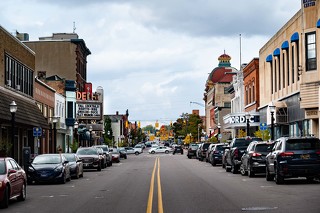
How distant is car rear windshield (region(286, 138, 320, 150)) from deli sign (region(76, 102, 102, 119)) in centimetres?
6291

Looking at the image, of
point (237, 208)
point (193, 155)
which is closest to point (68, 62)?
point (193, 155)

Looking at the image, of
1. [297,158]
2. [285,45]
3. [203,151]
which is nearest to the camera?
[297,158]

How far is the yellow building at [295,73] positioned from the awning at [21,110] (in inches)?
754

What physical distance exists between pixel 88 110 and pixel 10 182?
2778 inches

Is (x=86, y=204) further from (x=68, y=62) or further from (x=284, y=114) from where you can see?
(x=68, y=62)

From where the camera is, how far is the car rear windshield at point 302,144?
82.4 feet

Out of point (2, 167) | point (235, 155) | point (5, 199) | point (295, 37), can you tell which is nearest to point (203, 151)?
point (295, 37)

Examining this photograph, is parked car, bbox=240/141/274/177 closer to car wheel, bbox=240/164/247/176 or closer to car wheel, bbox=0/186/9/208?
car wheel, bbox=240/164/247/176

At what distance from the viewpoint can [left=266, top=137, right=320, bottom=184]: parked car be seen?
24766 millimetres

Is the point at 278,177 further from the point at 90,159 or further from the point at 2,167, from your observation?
the point at 90,159

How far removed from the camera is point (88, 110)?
290ft

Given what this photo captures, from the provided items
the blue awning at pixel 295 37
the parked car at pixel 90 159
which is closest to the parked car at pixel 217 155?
the blue awning at pixel 295 37

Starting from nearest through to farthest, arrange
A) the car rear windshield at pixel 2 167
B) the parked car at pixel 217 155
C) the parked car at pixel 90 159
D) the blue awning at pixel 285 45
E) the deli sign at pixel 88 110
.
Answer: the car rear windshield at pixel 2 167
the parked car at pixel 90 159
the parked car at pixel 217 155
the blue awning at pixel 285 45
the deli sign at pixel 88 110

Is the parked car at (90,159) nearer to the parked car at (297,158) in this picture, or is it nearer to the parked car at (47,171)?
the parked car at (47,171)
